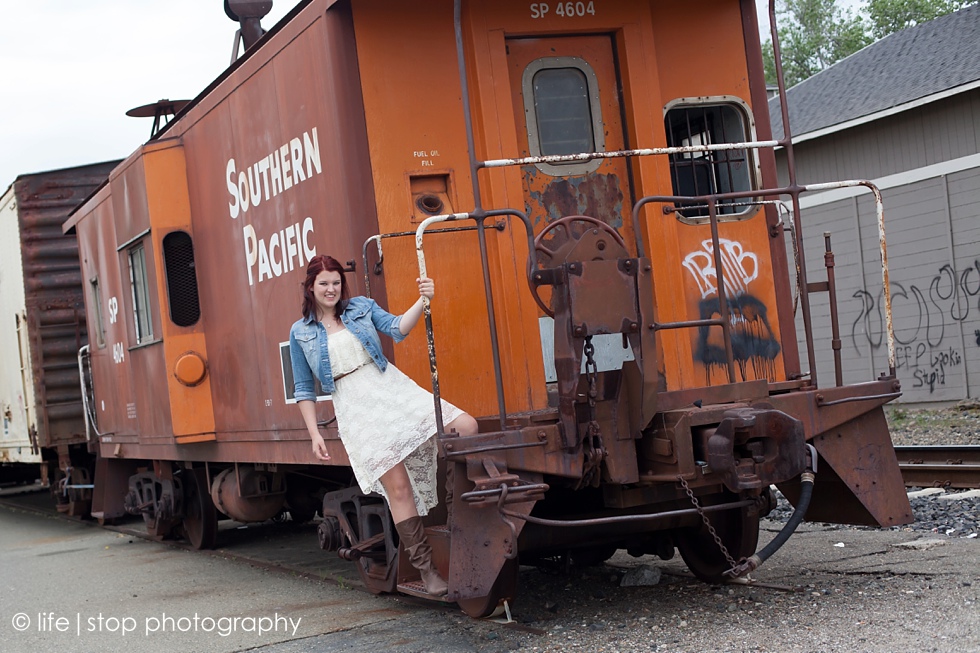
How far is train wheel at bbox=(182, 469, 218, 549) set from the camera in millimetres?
10016

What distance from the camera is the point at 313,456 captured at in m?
6.67

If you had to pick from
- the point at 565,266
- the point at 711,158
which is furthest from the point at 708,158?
the point at 565,266

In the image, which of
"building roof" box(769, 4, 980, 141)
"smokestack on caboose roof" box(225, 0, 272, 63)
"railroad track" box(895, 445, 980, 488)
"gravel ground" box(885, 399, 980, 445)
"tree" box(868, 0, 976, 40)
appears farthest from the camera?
"tree" box(868, 0, 976, 40)

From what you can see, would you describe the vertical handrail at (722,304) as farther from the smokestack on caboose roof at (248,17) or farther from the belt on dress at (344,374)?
the smokestack on caboose roof at (248,17)

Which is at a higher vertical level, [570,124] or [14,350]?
[570,124]

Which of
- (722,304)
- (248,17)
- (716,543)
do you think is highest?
(248,17)

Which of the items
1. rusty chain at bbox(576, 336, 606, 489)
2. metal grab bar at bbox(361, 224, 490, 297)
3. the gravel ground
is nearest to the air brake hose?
rusty chain at bbox(576, 336, 606, 489)

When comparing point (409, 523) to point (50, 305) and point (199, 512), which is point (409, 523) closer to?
point (199, 512)

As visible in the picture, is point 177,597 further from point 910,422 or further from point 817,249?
point 817,249

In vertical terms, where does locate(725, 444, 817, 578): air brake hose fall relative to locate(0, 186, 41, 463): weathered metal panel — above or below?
below

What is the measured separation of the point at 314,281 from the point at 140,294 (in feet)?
14.7

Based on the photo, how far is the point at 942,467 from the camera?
916cm

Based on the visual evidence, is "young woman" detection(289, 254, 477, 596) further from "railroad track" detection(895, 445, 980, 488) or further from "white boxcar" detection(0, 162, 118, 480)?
"white boxcar" detection(0, 162, 118, 480)

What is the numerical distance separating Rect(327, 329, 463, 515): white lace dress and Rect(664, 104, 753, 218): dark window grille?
1962 mm
